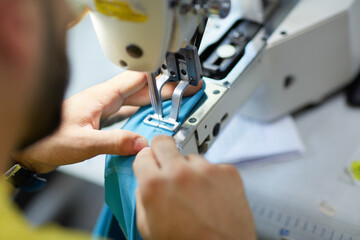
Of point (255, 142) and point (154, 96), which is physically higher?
point (154, 96)

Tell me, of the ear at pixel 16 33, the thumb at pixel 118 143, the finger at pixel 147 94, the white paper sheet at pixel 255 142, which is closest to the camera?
the ear at pixel 16 33

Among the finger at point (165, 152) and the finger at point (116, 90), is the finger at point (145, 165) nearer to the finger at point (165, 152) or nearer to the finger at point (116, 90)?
the finger at point (165, 152)

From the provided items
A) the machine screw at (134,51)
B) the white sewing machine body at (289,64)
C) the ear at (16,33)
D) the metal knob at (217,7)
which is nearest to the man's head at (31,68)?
the ear at (16,33)

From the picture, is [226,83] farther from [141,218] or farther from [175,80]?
[141,218]

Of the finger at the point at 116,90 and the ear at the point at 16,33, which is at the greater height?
the ear at the point at 16,33

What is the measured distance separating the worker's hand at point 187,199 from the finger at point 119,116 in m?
0.28

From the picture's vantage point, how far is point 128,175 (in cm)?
71

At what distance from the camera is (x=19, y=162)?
83 cm

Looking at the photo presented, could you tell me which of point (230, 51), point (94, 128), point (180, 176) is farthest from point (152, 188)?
point (230, 51)

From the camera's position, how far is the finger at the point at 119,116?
900 millimetres

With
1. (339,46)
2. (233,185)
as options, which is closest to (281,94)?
(339,46)

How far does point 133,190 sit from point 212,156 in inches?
18.0

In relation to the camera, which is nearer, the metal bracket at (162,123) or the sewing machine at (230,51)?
the sewing machine at (230,51)

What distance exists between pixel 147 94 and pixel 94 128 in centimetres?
15
